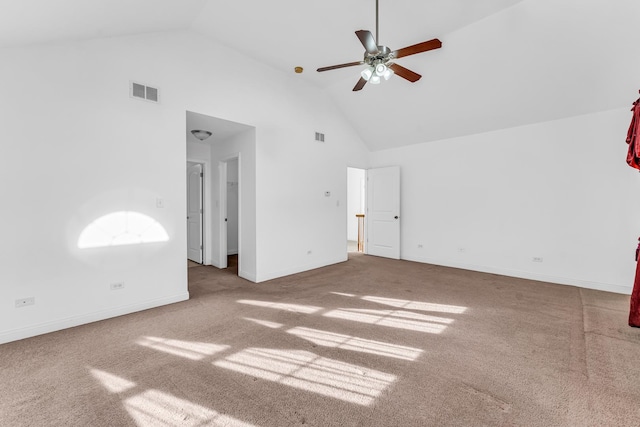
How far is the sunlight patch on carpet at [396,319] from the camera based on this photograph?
2830mm

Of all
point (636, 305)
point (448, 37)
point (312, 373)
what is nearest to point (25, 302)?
point (312, 373)

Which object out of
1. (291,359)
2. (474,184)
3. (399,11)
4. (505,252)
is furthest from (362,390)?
(474,184)

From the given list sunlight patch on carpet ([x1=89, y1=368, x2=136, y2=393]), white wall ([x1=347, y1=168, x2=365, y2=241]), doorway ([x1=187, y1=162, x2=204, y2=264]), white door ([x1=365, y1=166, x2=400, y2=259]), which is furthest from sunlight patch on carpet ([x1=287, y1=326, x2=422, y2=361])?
white wall ([x1=347, y1=168, x2=365, y2=241])

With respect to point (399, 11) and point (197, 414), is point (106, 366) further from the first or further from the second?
point (399, 11)

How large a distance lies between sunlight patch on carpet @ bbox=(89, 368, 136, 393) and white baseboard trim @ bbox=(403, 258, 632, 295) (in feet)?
17.5

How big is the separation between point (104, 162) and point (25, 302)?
4.96 feet

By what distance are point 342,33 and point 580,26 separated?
107 inches

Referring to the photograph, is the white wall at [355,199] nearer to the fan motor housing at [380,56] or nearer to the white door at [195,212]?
the white door at [195,212]

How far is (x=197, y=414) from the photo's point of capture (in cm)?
165

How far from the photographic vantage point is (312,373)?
2049 millimetres

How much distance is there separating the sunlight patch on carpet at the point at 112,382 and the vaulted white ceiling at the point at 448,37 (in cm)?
263

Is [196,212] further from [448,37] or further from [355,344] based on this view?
[448,37]

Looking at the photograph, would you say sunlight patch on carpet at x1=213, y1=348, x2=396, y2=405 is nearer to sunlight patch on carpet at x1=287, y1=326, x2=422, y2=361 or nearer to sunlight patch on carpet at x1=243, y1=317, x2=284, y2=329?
sunlight patch on carpet at x1=287, y1=326, x2=422, y2=361

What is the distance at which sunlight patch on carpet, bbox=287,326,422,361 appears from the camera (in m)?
2.32
